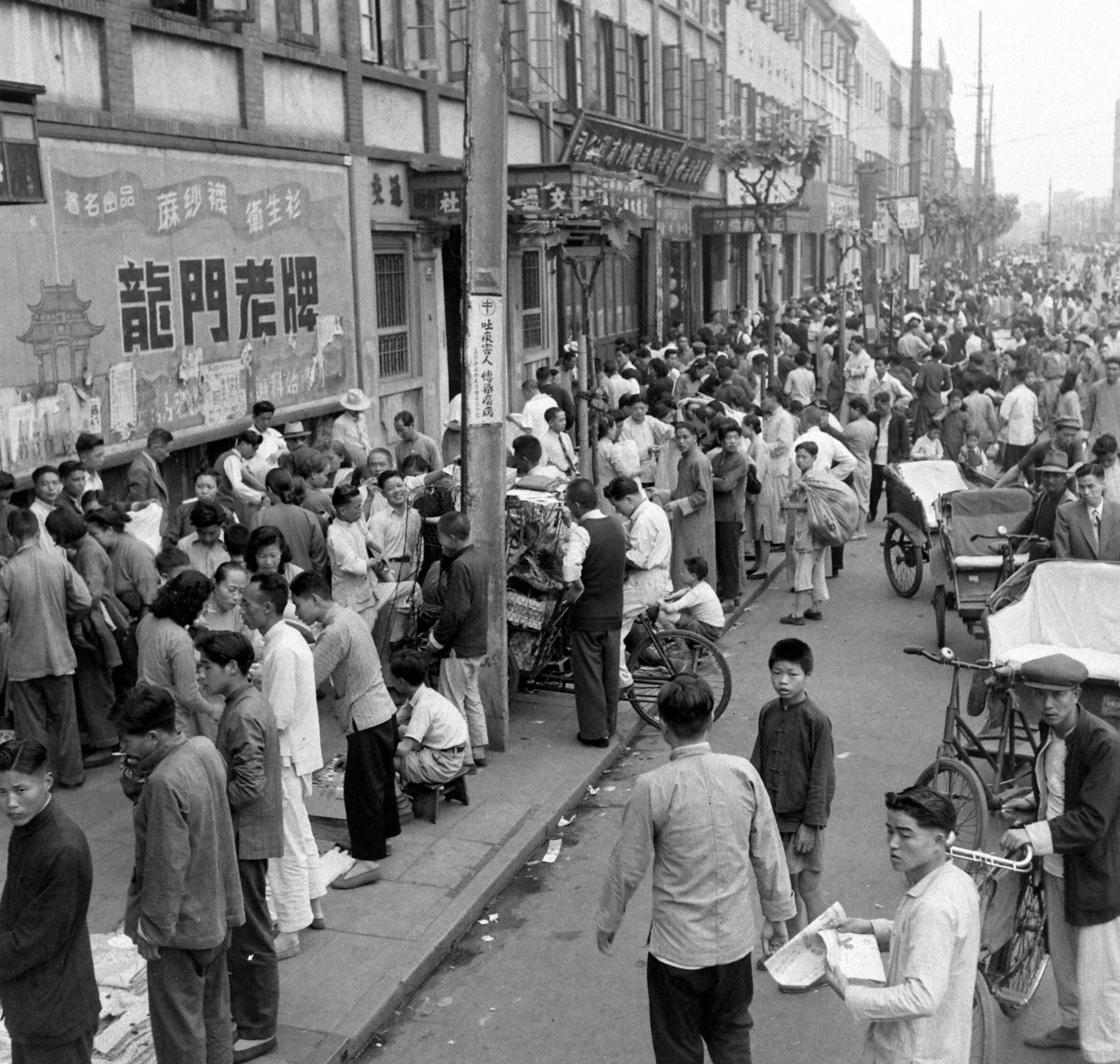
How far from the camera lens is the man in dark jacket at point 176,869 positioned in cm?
523

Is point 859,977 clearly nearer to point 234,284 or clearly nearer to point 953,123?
point 234,284

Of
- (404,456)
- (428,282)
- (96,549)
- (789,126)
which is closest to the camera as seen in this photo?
(96,549)

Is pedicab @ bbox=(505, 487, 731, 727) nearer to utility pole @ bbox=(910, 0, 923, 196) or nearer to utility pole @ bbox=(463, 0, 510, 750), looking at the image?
utility pole @ bbox=(463, 0, 510, 750)

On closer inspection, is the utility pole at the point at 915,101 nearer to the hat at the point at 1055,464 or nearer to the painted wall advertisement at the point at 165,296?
the painted wall advertisement at the point at 165,296

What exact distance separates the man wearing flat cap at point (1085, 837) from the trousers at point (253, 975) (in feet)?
9.70

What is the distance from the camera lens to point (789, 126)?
27672 mm

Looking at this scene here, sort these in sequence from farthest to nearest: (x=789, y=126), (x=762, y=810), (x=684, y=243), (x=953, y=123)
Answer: (x=953, y=123)
(x=684, y=243)
(x=789, y=126)
(x=762, y=810)

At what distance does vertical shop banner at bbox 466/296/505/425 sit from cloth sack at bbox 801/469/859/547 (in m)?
4.32

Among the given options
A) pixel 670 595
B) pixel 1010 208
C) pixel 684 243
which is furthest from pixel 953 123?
pixel 670 595

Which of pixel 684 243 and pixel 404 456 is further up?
pixel 684 243

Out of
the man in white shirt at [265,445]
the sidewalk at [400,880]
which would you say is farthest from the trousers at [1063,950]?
the man in white shirt at [265,445]

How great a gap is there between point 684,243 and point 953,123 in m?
99.0

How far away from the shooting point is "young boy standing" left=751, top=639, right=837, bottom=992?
6527 millimetres

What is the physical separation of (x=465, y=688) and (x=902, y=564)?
21.7 feet
